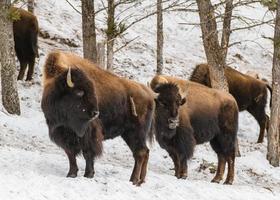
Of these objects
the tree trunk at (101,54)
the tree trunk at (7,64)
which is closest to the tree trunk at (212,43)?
the tree trunk at (101,54)

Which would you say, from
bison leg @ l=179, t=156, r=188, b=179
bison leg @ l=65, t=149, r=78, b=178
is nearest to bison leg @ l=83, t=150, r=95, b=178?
bison leg @ l=65, t=149, r=78, b=178

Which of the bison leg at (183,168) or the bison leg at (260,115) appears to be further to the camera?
the bison leg at (260,115)

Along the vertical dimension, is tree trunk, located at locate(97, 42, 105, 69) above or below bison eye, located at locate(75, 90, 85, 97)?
below

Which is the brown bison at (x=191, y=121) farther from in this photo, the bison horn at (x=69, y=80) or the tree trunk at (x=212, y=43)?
the bison horn at (x=69, y=80)

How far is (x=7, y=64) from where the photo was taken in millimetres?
13039

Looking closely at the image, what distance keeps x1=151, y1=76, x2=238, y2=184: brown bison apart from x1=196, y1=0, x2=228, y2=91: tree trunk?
1.74m

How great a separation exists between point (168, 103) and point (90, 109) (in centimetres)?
230

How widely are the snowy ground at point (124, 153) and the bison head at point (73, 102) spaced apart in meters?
0.78

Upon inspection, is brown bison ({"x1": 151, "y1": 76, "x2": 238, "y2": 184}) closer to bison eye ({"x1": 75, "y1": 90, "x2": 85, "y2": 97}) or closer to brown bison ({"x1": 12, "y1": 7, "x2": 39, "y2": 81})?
bison eye ({"x1": 75, "y1": 90, "x2": 85, "y2": 97})

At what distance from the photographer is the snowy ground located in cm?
756

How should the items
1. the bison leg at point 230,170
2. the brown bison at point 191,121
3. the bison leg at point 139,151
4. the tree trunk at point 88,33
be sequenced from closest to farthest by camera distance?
the bison leg at point 139,151, the brown bison at point 191,121, the bison leg at point 230,170, the tree trunk at point 88,33

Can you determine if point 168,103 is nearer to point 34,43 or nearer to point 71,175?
point 71,175

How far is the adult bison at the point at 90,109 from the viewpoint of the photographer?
807 centimetres

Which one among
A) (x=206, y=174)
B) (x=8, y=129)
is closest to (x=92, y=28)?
(x=8, y=129)
